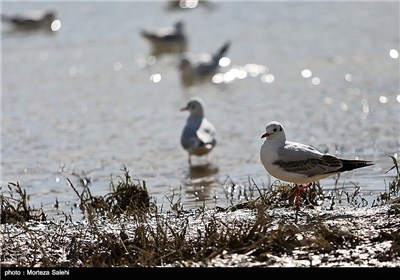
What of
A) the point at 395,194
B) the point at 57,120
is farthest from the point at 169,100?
the point at 395,194

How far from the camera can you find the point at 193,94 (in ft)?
47.4

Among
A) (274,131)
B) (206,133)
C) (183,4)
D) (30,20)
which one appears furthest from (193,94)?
(183,4)

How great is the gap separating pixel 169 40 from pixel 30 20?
376 cm

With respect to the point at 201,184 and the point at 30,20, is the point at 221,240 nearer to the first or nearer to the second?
the point at 201,184

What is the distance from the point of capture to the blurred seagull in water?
693 centimetres

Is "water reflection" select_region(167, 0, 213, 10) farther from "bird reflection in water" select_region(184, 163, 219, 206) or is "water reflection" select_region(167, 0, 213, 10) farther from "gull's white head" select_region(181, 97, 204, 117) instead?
"bird reflection in water" select_region(184, 163, 219, 206)

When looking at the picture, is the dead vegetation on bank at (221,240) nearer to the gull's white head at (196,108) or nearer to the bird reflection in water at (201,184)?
the bird reflection in water at (201,184)

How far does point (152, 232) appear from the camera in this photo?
576 cm

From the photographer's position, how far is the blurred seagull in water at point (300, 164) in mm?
6926

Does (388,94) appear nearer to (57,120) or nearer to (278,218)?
(57,120)

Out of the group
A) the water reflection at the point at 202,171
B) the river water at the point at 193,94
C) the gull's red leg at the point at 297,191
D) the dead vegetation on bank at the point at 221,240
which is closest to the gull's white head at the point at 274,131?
the gull's red leg at the point at 297,191

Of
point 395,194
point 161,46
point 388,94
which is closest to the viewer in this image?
point 395,194

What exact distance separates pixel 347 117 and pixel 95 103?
162 inches

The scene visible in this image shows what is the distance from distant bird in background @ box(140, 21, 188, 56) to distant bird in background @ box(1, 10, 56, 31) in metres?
2.88
